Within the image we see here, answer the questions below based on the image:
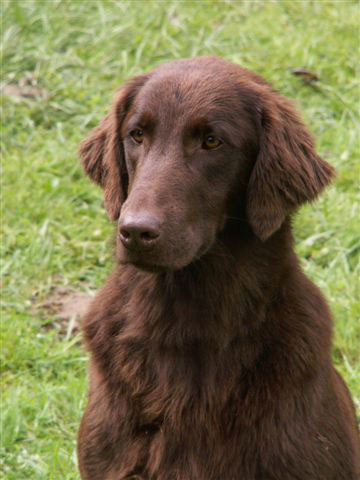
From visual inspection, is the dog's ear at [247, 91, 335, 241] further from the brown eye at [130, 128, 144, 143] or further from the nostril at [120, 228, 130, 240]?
the nostril at [120, 228, 130, 240]

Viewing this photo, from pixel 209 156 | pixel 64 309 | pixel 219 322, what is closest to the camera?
pixel 209 156

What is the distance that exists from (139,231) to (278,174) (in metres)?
0.69

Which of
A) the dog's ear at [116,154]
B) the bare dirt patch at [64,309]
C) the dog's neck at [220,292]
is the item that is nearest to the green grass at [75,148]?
the bare dirt patch at [64,309]

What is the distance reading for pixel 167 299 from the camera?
362cm

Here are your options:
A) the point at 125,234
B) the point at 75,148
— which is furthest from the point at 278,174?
the point at 75,148

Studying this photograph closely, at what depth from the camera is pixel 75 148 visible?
6.78 meters

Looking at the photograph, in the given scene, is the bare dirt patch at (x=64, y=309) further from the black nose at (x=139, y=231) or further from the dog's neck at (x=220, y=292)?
the black nose at (x=139, y=231)

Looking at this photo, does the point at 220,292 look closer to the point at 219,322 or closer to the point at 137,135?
the point at 219,322

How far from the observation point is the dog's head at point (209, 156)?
3.31 metres

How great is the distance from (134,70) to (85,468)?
14.8ft

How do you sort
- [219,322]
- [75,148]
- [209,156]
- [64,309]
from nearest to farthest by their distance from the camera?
[209,156] → [219,322] → [64,309] → [75,148]

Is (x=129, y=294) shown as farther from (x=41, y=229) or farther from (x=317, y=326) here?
(x=41, y=229)

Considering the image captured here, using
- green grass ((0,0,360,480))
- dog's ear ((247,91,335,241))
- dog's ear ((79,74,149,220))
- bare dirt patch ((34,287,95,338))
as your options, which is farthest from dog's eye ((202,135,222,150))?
bare dirt patch ((34,287,95,338))

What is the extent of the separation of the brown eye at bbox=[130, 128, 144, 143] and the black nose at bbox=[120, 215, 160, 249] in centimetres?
53
